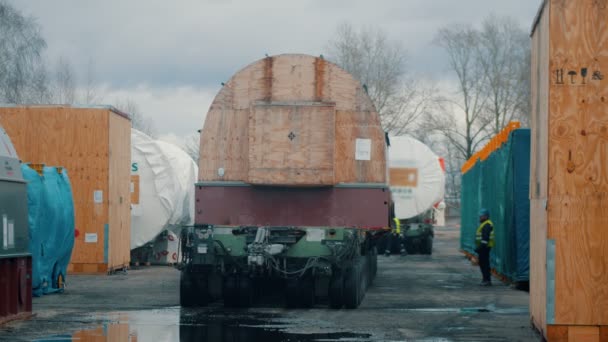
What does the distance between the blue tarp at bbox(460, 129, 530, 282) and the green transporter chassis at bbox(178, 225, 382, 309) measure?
477cm

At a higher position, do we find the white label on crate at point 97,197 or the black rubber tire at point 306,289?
the white label on crate at point 97,197

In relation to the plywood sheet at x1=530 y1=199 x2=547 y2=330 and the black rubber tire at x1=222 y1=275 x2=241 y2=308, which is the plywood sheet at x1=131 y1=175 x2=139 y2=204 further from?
the plywood sheet at x1=530 y1=199 x2=547 y2=330

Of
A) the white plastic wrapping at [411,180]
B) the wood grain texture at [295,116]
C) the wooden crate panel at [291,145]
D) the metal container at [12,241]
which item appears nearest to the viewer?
the metal container at [12,241]

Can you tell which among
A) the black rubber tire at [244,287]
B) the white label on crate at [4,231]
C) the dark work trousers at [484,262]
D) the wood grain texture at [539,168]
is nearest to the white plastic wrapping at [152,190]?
the dark work trousers at [484,262]

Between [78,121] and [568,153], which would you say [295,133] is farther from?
[78,121]

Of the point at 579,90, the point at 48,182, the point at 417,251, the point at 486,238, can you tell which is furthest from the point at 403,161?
the point at 579,90

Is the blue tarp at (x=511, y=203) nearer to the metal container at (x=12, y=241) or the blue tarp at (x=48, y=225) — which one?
the blue tarp at (x=48, y=225)

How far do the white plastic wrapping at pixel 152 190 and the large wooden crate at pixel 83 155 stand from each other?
3.27 meters

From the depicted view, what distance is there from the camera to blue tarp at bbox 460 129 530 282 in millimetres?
20062

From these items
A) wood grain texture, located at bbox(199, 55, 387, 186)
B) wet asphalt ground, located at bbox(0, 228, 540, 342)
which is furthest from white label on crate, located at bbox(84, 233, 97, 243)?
wood grain texture, located at bbox(199, 55, 387, 186)

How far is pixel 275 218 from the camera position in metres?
17.0

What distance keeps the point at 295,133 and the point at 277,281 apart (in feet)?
7.69

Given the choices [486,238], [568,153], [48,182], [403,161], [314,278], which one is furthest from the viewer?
[403,161]

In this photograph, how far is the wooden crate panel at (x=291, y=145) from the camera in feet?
54.9
